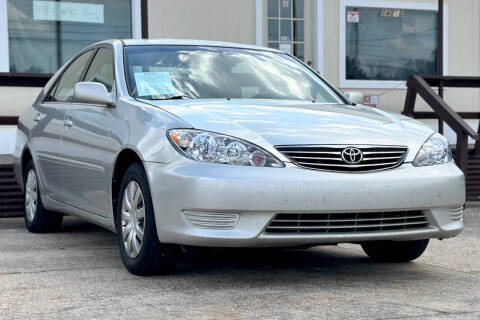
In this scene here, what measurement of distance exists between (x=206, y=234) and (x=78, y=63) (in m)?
2.88

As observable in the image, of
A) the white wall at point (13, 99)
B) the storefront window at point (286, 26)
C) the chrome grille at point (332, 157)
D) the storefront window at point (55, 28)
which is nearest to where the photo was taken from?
the chrome grille at point (332, 157)

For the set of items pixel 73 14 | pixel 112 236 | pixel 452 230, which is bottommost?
pixel 112 236

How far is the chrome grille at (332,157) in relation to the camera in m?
4.84

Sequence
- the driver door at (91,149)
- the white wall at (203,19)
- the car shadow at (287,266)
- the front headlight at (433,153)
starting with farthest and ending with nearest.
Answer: the white wall at (203,19), the driver door at (91,149), the car shadow at (287,266), the front headlight at (433,153)

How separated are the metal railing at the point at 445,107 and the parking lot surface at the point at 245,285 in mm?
2950

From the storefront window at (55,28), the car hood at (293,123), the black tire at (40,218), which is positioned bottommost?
the black tire at (40,218)

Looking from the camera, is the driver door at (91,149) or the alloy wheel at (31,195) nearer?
the driver door at (91,149)

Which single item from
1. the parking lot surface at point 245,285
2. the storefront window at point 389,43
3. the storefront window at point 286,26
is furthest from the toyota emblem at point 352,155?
the storefront window at point 389,43

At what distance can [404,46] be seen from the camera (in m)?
12.7

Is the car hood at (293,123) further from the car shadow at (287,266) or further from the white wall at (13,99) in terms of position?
the white wall at (13,99)

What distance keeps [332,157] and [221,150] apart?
583 mm

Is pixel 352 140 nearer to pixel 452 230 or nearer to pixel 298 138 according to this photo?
pixel 298 138

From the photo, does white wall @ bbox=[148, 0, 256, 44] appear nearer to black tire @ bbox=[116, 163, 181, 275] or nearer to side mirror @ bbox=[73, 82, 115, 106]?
side mirror @ bbox=[73, 82, 115, 106]

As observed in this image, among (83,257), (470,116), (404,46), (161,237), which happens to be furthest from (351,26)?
(161,237)
